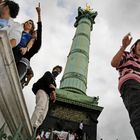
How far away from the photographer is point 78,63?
1609cm

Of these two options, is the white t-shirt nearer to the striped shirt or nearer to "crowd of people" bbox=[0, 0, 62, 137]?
"crowd of people" bbox=[0, 0, 62, 137]

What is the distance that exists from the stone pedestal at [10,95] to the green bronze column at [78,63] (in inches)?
438

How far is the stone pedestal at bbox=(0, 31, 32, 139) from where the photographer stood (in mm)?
2703

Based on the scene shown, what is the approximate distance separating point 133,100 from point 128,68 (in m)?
0.47

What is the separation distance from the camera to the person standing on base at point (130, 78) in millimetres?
2555

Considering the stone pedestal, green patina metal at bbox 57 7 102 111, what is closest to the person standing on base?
the stone pedestal

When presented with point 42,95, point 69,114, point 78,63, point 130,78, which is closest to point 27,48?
point 42,95

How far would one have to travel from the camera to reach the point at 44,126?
12.1m

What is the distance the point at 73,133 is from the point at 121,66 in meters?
8.65

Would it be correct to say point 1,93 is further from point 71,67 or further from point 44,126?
point 71,67

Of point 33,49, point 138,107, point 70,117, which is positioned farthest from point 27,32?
point 70,117

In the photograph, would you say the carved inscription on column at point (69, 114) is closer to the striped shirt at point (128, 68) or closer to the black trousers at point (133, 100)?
the striped shirt at point (128, 68)

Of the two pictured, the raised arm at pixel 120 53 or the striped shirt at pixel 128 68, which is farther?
the raised arm at pixel 120 53

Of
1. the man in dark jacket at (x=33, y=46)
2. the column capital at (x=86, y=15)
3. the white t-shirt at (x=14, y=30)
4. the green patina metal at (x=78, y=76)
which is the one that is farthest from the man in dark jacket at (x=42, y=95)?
the column capital at (x=86, y=15)
